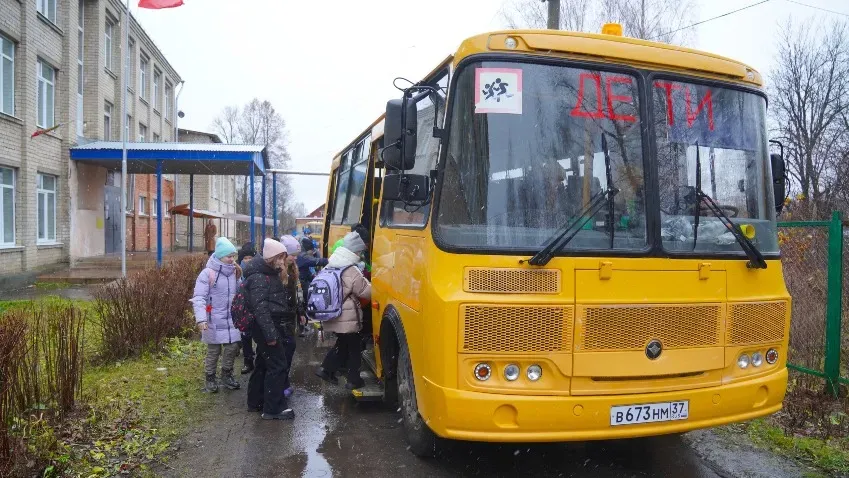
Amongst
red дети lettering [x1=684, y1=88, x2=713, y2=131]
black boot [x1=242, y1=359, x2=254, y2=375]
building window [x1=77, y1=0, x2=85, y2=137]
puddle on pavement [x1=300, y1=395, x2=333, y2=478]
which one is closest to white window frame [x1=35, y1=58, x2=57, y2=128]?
building window [x1=77, y1=0, x2=85, y2=137]

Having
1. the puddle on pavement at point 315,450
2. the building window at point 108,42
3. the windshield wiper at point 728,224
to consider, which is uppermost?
the building window at point 108,42

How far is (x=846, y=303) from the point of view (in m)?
6.25

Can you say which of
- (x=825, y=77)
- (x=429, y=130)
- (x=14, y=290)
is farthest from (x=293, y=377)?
(x=825, y=77)

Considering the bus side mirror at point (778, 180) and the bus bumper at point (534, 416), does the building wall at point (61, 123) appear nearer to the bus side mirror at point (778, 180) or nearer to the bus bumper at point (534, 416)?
the bus bumper at point (534, 416)

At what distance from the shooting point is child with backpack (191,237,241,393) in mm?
6562

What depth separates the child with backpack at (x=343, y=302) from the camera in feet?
19.6

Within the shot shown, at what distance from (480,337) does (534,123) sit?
4.42 ft

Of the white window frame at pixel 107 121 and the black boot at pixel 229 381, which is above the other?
the white window frame at pixel 107 121

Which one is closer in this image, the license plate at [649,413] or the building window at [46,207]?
the license plate at [649,413]

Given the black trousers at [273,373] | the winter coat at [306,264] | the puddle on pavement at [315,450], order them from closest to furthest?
the puddle on pavement at [315,450] → the black trousers at [273,373] → the winter coat at [306,264]

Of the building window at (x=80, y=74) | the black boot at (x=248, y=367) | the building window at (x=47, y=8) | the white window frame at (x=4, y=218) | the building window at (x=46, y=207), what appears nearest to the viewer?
→ the black boot at (x=248, y=367)

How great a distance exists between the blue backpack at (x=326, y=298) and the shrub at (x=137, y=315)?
3.15m

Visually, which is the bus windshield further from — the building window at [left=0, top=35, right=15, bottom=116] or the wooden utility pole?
the building window at [left=0, top=35, right=15, bottom=116]

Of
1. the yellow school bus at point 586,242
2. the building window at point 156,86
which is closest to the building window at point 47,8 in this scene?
the building window at point 156,86
